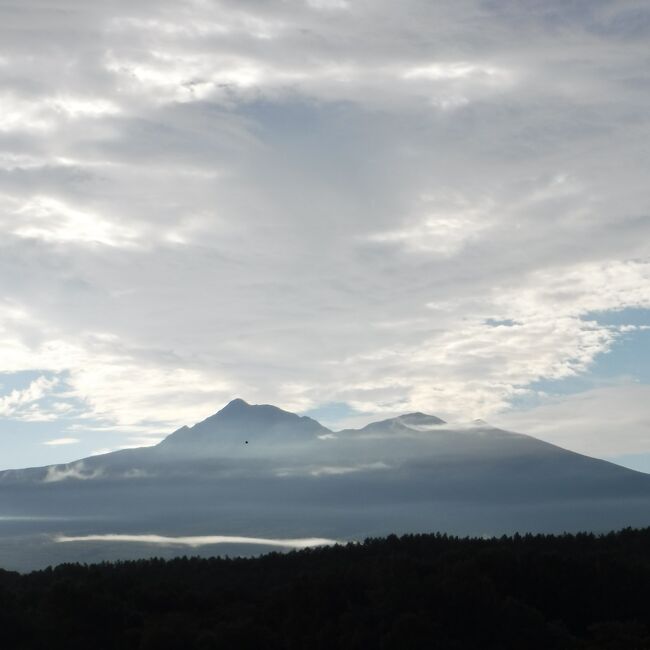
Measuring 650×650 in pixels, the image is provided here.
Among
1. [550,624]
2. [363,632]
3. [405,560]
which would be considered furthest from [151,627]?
[550,624]

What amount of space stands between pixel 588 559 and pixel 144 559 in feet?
68.8

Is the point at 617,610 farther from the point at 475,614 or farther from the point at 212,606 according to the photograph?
the point at 212,606

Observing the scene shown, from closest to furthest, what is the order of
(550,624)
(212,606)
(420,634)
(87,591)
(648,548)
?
1. (420,634)
2. (550,624)
3. (87,591)
4. (212,606)
5. (648,548)

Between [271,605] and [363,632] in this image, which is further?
[271,605]

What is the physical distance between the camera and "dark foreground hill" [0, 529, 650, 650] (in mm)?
27641

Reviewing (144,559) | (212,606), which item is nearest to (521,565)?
(212,606)

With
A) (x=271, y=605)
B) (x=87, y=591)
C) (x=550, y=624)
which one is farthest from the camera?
(x=87, y=591)

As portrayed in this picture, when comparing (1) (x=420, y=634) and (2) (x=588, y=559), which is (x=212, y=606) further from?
(2) (x=588, y=559)

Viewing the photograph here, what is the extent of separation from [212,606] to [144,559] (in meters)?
11.3

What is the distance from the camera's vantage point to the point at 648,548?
4506cm

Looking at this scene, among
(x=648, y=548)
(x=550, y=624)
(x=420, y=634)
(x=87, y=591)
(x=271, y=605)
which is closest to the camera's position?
(x=420, y=634)

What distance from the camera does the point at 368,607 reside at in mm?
30047

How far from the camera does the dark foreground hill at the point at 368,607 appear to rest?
1088 inches

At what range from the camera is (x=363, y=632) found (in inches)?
1087
